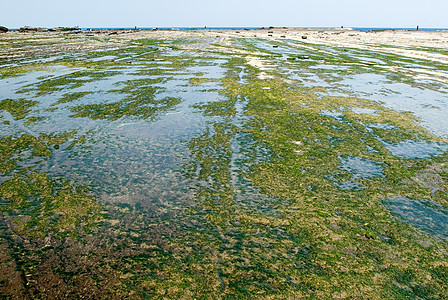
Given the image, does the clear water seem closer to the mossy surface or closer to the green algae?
the mossy surface

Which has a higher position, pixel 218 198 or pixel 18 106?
pixel 18 106

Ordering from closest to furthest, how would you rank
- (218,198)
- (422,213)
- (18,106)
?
(422,213)
(218,198)
(18,106)

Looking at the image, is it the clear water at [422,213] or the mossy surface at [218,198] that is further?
the clear water at [422,213]

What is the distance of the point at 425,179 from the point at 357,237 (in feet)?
9.82

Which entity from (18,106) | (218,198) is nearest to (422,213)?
(218,198)

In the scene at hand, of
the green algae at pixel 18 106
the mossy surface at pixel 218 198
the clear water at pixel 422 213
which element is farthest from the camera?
the green algae at pixel 18 106

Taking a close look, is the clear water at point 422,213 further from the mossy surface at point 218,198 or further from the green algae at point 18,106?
the green algae at point 18,106

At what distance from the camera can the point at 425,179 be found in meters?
6.19

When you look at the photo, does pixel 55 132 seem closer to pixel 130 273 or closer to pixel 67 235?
pixel 67 235

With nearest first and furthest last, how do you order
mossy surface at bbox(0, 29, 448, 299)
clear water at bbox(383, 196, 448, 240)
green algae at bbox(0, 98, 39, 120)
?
mossy surface at bbox(0, 29, 448, 299) → clear water at bbox(383, 196, 448, 240) → green algae at bbox(0, 98, 39, 120)

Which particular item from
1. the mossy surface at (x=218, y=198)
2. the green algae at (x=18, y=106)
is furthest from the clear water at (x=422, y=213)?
the green algae at (x=18, y=106)

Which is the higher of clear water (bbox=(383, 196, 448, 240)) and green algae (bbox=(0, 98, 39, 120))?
green algae (bbox=(0, 98, 39, 120))

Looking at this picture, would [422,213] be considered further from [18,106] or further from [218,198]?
[18,106]

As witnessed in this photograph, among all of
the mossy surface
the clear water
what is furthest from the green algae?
the clear water
